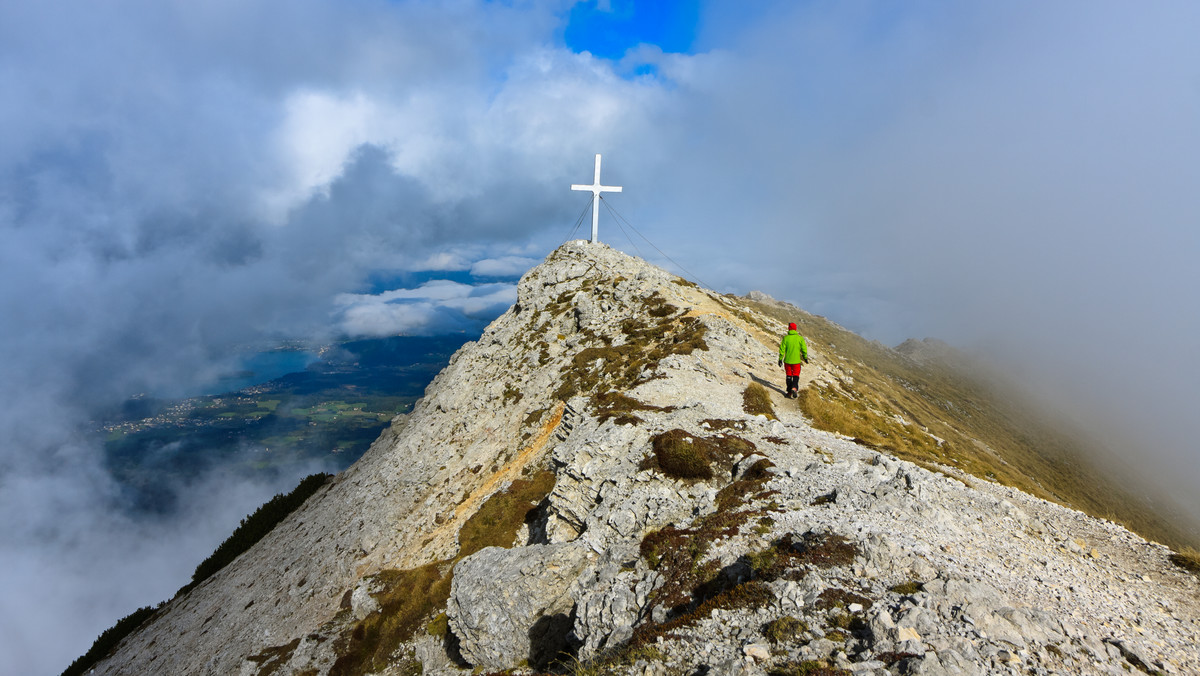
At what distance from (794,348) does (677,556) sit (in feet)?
59.4

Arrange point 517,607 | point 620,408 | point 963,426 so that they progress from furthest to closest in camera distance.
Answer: point 963,426
point 620,408
point 517,607

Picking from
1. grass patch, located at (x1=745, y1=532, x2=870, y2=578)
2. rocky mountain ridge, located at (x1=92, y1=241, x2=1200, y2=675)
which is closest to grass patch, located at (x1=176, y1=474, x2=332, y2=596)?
rocky mountain ridge, located at (x1=92, y1=241, x2=1200, y2=675)

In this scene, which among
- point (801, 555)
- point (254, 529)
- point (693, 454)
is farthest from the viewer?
point (254, 529)

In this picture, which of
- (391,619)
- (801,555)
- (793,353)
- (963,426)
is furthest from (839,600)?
(963,426)

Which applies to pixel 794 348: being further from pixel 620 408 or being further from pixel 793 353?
pixel 620 408

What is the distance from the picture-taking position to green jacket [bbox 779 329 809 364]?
28344 millimetres

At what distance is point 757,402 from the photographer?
92.6 ft

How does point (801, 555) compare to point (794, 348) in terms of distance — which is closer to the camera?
point (801, 555)

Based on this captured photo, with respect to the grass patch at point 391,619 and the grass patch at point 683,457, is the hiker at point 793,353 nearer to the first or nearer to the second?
the grass patch at point 683,457

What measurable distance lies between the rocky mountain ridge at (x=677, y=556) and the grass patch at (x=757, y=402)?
0.85 ft

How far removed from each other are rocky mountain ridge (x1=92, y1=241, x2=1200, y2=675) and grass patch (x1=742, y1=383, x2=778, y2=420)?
26cm

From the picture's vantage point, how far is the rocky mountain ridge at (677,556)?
9.93 m

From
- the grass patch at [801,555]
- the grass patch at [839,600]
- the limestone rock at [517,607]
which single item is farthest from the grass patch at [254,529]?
the grass patch at [839,600]

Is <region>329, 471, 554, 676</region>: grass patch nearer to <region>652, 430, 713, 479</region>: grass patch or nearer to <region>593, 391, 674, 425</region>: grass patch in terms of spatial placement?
<region>593, 391, 674, 425</region>: grass patch
